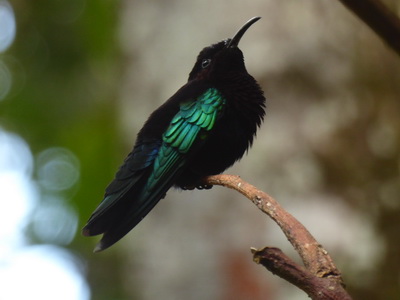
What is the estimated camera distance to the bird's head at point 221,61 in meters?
3.55

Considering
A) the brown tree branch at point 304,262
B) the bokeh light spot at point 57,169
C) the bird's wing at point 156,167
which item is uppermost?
the bokeh light spot at point 57,169

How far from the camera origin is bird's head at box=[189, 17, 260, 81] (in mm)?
3549

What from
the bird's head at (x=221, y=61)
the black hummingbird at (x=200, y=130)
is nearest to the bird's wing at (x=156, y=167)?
the black hummingbird at (x=200, y=130)

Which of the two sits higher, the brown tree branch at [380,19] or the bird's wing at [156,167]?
the bird's wing at [156,167]

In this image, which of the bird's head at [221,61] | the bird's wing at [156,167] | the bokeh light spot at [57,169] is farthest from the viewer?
the bokeh light spot at [57,169]

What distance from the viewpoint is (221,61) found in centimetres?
355

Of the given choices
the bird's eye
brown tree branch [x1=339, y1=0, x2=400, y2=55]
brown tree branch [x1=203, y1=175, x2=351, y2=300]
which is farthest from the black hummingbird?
brown tree branch [x1=339, y1=0, x2=400, y2=55]

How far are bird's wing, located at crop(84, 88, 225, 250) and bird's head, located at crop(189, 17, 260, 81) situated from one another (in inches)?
6.0

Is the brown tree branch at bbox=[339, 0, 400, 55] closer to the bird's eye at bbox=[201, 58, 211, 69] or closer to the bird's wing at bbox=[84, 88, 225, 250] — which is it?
the bird's wing at bbox=[84, 88, 225, 250]

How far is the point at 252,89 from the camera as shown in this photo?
3414 millimetres

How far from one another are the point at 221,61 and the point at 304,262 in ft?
6.29

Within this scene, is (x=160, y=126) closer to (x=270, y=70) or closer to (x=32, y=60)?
(x=270, y=70)

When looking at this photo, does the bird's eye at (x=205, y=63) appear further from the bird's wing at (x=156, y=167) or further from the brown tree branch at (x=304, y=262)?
the brown tree branch at (x=304, y=262)

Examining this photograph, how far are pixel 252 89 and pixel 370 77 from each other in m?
1.93
